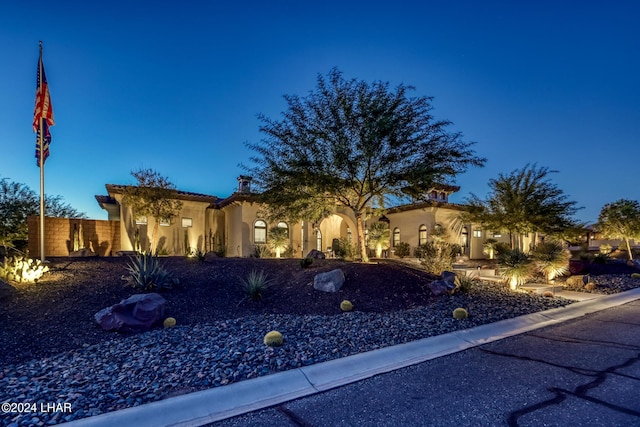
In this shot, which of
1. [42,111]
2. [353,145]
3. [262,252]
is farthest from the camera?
[262,252]

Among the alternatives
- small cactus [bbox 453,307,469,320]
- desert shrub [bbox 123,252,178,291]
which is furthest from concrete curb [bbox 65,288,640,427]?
desert shrub [bbox 123,252,178,291]

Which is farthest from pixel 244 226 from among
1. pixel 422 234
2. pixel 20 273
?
pixel 422 234

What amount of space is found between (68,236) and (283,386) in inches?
756

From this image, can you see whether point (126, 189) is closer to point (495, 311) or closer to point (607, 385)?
point (495, 311)

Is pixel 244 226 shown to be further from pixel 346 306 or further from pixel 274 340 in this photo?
pixel 274 340

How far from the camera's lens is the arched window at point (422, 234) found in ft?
84.4

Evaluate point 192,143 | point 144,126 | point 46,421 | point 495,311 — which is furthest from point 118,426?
point 192,143

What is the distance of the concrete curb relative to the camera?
3.56 metres

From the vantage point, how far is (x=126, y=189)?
1823 cm

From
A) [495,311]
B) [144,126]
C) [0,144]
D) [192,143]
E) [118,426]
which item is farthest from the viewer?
[192,143]

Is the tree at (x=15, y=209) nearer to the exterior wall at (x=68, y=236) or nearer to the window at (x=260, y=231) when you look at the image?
the exterior wall at (x=68, y=236)

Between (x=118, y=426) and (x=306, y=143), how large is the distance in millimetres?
9906

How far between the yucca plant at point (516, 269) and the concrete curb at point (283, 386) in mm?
6375

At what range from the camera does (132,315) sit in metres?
6.88
